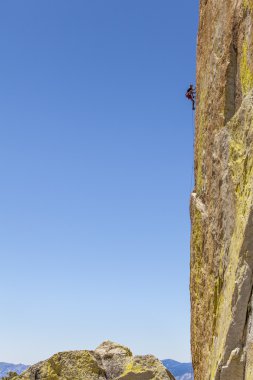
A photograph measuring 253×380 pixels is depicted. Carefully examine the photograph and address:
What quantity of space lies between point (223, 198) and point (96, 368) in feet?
61.7

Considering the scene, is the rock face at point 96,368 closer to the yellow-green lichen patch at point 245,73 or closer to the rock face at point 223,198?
the rock face at point 223,198

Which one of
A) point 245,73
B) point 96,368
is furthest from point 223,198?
point 96,368

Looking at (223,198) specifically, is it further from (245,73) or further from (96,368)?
(96,368)

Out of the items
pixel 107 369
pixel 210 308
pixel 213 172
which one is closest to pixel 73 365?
pixel 107 369

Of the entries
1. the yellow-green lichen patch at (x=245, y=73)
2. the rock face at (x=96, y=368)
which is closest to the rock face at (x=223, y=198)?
the yellow-green lichen patch at (x=245, y=73)

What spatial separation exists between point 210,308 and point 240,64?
30.4 feet

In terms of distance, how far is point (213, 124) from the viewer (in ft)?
79.8

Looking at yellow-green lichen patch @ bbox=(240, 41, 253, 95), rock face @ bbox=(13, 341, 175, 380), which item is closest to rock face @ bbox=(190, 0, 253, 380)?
yellow-green lichen patch @ bbox=(240, 41, 253, 95)

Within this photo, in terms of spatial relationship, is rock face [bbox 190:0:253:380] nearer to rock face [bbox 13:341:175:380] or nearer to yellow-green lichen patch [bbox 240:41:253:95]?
yellow-green lichen patch [bbox 240:41:253:95]

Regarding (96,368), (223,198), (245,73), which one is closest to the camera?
(245,73)

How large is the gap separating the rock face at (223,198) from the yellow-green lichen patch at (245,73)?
32 millimetres

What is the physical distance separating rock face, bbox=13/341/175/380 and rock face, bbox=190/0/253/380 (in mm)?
10177

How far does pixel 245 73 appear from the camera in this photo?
21812mm

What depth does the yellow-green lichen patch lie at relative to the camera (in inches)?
839
